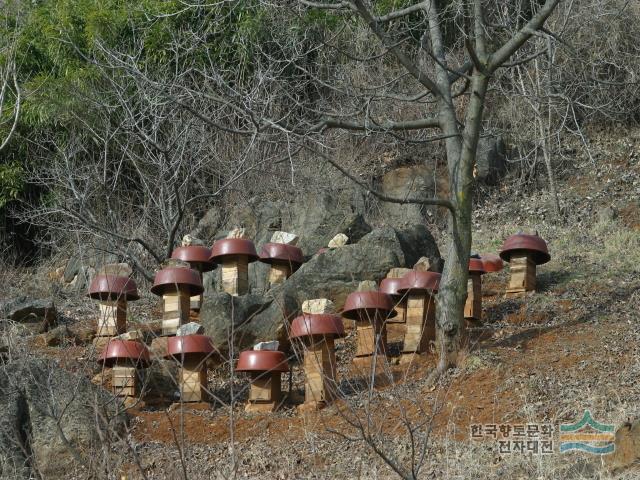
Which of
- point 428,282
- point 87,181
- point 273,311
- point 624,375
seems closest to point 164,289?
point 273,311

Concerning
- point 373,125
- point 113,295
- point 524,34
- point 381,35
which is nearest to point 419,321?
point 373,125

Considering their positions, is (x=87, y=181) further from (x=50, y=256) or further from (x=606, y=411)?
(x=606, y=411)

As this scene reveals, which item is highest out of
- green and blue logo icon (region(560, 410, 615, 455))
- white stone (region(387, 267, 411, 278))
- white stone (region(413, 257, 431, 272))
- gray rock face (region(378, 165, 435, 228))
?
gray rock face (region(378, 165, 435, 228))

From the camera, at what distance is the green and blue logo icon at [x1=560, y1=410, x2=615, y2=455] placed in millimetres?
5621

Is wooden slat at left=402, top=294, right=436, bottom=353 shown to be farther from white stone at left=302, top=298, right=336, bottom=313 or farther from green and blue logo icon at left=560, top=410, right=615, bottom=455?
green and blue logo icon at left=560, top=410, right=615, bottom=455

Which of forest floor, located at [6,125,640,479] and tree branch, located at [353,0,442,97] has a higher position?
tree branch, located at [353,0,442,97]

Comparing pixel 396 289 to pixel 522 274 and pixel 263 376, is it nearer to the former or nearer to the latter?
pixel 263 376

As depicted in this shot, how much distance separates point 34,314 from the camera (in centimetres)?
908

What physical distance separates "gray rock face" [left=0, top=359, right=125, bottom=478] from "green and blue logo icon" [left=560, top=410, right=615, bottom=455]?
96.6 inches

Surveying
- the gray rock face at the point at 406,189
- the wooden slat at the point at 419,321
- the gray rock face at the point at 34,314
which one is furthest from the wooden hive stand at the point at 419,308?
the gray rock face at the point at 406,189

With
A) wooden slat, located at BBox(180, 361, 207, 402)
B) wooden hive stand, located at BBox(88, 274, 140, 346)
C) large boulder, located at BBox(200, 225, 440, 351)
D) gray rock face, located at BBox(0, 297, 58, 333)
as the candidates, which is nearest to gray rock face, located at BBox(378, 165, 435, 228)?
large boulder, located at BBox(200, 225, 440, 351)

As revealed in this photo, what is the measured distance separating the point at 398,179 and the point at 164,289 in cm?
583

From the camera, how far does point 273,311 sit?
805 centimetres

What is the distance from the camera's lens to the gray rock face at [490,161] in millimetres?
13367
